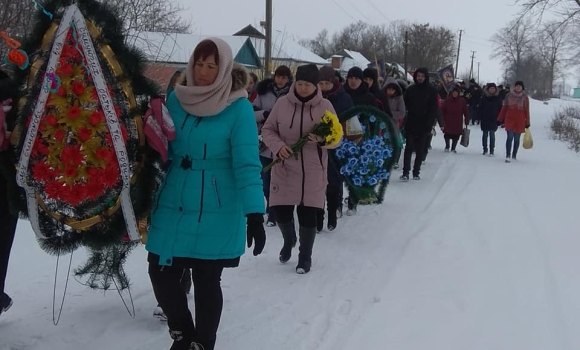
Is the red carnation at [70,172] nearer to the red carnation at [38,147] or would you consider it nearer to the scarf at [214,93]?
the red carnation at [38,147]

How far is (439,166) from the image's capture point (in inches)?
486

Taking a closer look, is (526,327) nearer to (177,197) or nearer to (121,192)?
(177,197)

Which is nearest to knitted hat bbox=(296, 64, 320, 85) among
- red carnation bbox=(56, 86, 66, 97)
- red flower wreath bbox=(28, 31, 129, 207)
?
red flower wreath bbox=(28, 31, 129, 207)

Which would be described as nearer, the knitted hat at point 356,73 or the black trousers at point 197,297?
the black trousers at point 197,297

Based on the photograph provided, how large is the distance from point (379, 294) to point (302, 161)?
1.30m

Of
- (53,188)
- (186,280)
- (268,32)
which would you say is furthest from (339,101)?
(268,32)

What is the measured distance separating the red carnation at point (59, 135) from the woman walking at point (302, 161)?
235 cm

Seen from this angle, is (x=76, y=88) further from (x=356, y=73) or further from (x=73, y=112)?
(x=356, y=73)

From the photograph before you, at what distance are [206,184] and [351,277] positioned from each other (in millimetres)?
2381

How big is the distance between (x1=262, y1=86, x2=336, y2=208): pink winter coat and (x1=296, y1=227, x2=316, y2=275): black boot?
240 mm

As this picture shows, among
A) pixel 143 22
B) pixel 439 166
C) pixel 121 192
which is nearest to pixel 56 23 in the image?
pixel 121 192

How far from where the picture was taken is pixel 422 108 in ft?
34.1

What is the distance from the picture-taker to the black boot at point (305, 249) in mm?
5211

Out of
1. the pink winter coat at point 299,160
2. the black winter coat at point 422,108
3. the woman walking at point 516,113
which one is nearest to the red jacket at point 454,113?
the woman walking at point 516,113
